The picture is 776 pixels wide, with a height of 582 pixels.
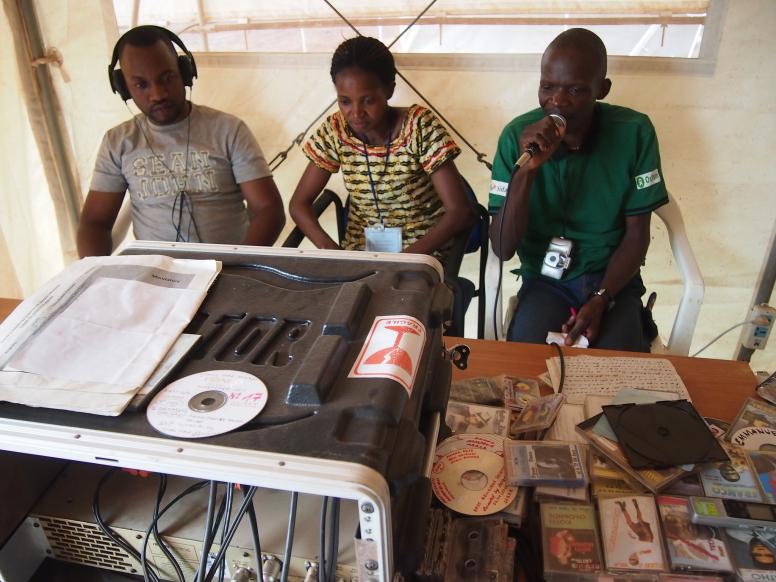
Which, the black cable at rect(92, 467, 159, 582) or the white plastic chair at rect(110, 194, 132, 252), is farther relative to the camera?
the white plastic chair at rect(110, 194, 132, 252)

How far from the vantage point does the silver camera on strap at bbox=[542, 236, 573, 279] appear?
4.87ft

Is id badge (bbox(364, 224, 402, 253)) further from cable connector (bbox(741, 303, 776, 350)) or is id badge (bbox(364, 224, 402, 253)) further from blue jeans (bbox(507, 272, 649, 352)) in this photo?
cable connector (bbox(741, 303, 776, 350))

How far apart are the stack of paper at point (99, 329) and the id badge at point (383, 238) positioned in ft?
2.94

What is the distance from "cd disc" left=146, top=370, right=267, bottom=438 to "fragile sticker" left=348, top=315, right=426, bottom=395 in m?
0.09

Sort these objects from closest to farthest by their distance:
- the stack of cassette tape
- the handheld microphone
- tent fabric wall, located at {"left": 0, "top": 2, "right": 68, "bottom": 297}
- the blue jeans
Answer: the stack of cassette tape → the handheld microphone → the blue jeans → tent fabric wall, located at {"left": 0, "top": 2, "right": 68, "bottom": 297}

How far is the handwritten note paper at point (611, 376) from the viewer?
0.96 m

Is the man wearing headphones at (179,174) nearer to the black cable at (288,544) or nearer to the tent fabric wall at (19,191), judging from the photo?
the tent fabric wall at (19,191)

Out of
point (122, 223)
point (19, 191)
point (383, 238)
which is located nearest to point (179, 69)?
point (122, 223)

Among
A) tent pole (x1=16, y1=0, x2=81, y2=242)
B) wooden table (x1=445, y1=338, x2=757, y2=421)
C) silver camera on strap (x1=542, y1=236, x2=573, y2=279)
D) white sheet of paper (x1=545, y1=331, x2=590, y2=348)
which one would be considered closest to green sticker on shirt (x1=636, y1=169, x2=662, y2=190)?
silver camera on strap (x1=542, y1=236, x2=573, y2=279)

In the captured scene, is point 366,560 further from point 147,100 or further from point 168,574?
point 147,100

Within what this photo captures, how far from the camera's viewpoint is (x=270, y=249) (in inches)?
32.1

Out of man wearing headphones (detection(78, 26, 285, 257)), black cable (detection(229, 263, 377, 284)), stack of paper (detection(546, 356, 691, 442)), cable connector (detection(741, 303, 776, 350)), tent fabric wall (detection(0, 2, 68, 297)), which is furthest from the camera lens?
tent fabric wall (detection(0, 2, 68, 297))

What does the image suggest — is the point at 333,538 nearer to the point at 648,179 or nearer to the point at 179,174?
the point at 648,179

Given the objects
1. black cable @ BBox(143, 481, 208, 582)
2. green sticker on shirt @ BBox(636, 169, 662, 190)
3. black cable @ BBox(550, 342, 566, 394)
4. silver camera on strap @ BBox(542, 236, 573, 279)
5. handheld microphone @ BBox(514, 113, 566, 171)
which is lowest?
silver camera on strap @ BBox(542, 236, 573, 279)
